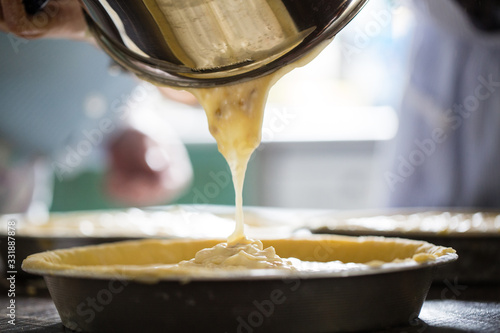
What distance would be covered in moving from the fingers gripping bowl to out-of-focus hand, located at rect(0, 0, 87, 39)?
30 centimetres

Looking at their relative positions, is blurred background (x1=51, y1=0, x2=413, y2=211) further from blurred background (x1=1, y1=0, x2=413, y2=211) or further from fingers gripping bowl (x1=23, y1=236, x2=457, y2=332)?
fingers gripping bowl (x1=23, y1=236, x2=457, y2=332)

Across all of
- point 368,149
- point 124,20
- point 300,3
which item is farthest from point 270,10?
point 368,149

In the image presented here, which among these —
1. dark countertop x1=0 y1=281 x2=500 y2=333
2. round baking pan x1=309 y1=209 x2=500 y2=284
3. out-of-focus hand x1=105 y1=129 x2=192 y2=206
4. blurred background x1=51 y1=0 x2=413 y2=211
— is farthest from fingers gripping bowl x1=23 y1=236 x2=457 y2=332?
blurred background x1=51 y1=0 x2=413 y2=211

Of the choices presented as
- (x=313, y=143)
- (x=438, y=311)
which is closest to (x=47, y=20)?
(x=438, y=311)

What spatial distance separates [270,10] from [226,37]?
6cm

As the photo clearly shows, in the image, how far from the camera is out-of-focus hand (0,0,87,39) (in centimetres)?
74

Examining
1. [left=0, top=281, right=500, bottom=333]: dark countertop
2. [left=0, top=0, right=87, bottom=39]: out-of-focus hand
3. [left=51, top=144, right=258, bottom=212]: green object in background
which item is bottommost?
[left=51, top=144, right=258, bottom=212]: green object in background

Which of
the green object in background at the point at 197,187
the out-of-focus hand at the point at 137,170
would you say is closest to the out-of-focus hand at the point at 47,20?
the out-of-focus hand at the point at 137,170

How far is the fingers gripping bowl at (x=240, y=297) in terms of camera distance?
547mm

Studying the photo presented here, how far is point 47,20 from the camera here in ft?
2.57

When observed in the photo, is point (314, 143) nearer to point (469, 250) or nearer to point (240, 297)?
point (469, 250)

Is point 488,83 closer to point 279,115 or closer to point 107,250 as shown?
point 107,250

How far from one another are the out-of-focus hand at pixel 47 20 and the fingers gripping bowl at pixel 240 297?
11.8 inches

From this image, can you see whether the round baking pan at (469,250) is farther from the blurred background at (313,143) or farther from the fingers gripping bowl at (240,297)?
the blurred background at (313,143)
